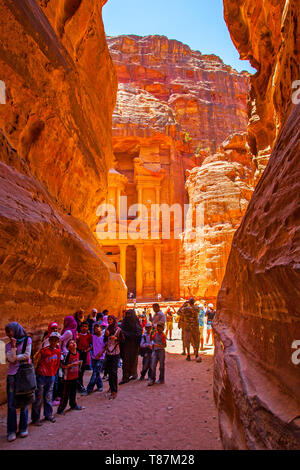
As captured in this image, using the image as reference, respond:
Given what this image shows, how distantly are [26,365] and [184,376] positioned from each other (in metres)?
4.68

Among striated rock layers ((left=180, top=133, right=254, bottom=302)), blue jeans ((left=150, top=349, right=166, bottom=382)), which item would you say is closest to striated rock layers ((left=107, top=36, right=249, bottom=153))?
striated rock layers ((left=180, top=133, right=254, bottom=302))

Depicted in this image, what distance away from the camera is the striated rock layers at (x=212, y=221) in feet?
75.1

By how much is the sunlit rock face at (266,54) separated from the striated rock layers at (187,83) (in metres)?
34.9

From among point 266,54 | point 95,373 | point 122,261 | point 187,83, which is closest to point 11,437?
point 95,373

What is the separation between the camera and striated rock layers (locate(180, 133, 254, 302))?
22.9m

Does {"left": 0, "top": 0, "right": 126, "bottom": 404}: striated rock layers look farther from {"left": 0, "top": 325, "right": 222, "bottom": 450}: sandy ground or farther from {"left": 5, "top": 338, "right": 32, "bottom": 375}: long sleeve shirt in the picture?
{"left": 0, "top": 325, "right": 222, "bottom": 450}: sandy ground

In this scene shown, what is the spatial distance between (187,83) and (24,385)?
56.1 metres

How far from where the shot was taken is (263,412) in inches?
102

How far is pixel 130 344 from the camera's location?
24.3 ft

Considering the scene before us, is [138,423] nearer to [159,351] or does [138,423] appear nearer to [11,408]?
[11,408]

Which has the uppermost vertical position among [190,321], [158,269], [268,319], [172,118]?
[172,118]

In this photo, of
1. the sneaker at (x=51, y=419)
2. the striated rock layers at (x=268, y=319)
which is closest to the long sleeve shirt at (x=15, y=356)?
the sneaker at (x=51, y=419)

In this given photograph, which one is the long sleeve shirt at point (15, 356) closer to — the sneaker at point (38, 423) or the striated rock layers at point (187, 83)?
the sneaker at point (38, 423)
